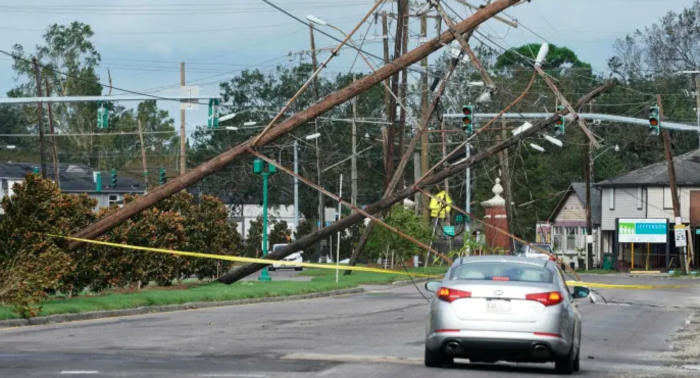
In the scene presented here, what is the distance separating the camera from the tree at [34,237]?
74.5 feet

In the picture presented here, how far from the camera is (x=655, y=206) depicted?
7788 centimetres

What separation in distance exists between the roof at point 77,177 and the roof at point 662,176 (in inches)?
1500

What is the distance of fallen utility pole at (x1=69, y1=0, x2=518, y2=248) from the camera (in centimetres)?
2420

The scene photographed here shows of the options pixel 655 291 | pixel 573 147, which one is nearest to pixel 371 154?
pixel 573 147

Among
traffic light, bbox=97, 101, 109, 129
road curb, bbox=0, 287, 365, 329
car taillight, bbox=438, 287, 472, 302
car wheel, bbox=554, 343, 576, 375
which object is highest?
traffic light, bbox=97, 101, 109, 129

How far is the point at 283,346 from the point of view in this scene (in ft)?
55.5

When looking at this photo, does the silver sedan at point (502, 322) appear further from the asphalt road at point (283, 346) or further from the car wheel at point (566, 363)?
the asphalt road at point (283, 346)

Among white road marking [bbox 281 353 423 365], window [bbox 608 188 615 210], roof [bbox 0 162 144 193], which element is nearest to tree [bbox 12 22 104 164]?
roof [bbox 0 162 144 193]

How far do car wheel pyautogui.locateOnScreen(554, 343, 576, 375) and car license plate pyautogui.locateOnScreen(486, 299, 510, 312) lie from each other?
84 centimetres

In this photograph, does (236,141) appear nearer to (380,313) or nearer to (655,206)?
(655,206)

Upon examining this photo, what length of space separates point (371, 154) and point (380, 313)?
63.9 m

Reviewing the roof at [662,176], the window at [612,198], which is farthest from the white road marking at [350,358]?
the window at [612,198]

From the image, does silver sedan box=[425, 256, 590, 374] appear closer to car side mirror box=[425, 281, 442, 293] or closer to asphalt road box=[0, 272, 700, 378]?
asphalt road box=[0, 272, 700, 378]

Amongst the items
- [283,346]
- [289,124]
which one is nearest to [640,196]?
[289,124]
